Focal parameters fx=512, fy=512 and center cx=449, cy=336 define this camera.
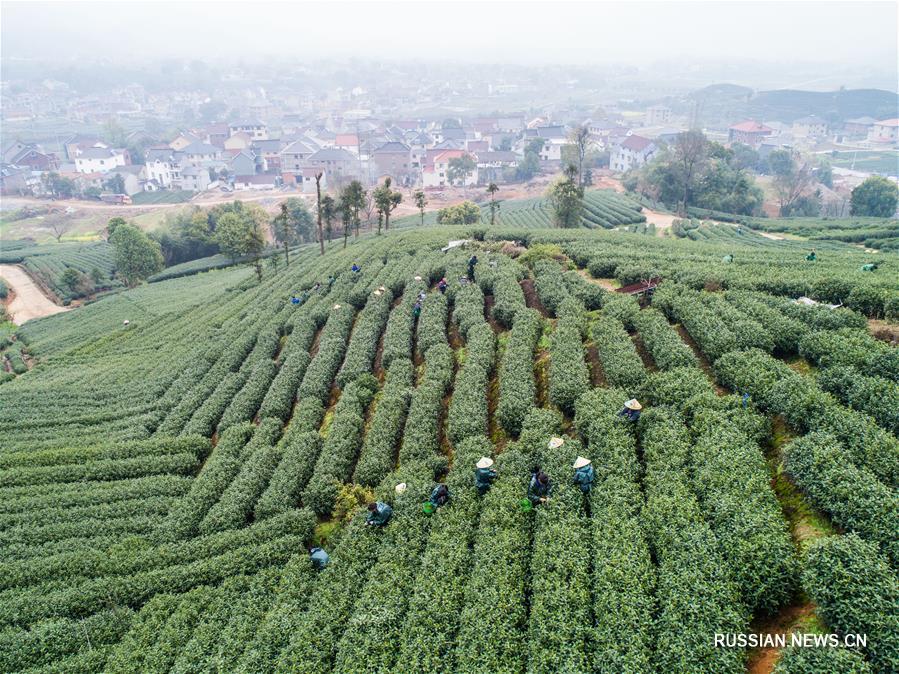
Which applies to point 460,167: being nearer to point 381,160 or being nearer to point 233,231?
point 381,160

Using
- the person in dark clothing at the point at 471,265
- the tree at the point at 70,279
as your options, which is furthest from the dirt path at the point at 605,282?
the tree at the point at 70,279

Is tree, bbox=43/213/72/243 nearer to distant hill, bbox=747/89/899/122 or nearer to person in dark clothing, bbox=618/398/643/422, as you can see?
person in dark clothing, bbox=618/398/643/422

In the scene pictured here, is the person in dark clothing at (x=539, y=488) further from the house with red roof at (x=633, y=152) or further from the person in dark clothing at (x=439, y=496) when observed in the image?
the house with red roof at (x=633, y=152)

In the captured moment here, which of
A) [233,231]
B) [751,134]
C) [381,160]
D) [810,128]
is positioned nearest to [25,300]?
[233,231]

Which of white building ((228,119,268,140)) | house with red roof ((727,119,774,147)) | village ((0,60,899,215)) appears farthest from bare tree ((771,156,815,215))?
white building ((228,119,268,140))

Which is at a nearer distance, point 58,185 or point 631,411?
point 631,411

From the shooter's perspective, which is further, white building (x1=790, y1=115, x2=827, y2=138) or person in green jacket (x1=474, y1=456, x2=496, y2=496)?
white building (x1=790, y1=115, x2=827, y2=138)
